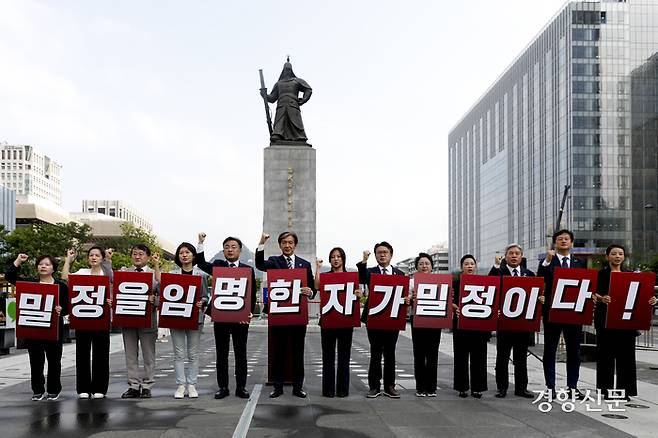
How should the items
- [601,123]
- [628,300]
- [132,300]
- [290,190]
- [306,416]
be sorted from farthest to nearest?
[601,123] → [290,190] → [132,300] → [628,300] → [306,416]

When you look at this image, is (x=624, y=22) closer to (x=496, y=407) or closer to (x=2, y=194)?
(x=2, y=194)

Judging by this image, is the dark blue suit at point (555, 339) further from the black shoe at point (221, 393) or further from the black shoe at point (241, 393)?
the black shoe at point (221, 393)

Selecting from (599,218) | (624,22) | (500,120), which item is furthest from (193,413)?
(500,120)

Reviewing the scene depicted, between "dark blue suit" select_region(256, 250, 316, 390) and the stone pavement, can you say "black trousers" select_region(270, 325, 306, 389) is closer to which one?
"dark blue suit" select_region(256, 250, 316, 390)

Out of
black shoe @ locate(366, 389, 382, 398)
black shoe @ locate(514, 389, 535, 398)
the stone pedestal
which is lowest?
black shoe @ locate(514, 389, 535, 398)

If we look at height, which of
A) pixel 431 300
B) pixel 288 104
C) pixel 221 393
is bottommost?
pixel 221 393

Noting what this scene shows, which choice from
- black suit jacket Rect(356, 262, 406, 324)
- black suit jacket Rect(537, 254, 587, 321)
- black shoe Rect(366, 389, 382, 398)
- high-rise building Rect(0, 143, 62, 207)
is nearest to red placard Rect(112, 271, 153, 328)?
black suit jacket Rect(356, 262, 406, 324)

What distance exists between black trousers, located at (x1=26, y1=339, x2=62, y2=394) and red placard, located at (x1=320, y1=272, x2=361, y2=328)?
3597 mm

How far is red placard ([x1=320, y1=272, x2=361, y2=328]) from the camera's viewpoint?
948 cm

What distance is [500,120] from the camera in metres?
111

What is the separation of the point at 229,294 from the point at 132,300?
1.31 m

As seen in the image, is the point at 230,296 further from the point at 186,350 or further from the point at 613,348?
the point at 613,348

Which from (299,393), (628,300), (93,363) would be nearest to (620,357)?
(628,300)

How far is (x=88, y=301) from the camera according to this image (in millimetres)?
Result: 9461
